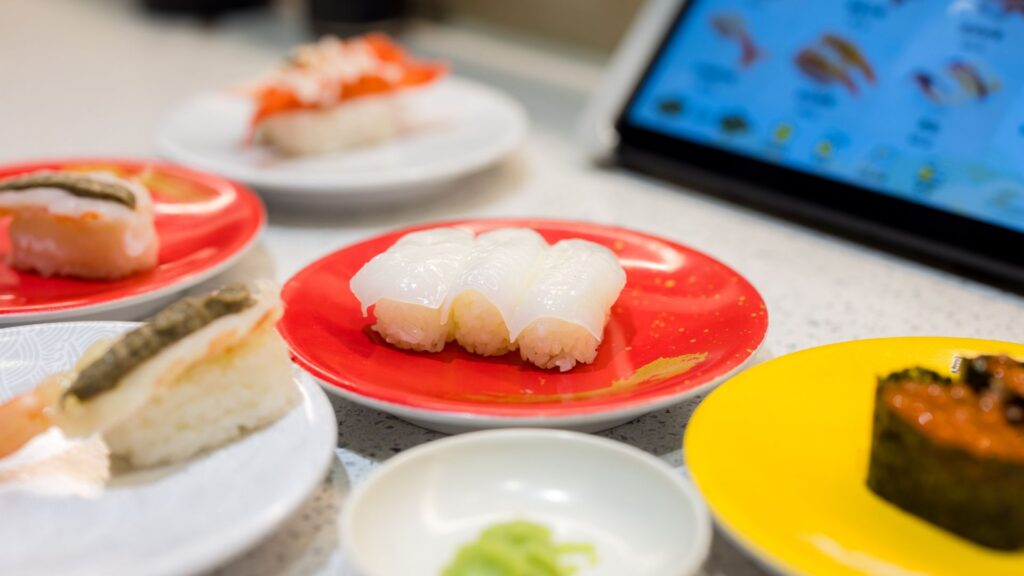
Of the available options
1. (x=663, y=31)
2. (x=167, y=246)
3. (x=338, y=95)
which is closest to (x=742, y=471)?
(x=167, y=246)

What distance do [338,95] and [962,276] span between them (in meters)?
0.94

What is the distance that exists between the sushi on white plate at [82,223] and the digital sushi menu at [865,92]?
0.74 meters

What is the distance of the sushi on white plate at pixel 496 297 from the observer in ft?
2.68

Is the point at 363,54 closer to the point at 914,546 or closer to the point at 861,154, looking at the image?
the point at 861,154

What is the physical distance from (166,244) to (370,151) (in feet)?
1.54

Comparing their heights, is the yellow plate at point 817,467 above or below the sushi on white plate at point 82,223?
above

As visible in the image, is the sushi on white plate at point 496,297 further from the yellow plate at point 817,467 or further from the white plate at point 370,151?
the white plate at point 370,151

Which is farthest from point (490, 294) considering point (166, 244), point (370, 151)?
point (370, 151)

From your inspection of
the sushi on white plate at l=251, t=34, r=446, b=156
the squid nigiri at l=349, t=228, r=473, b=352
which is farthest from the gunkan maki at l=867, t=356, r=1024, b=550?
the sushi on white plate at l=251, t=34, r=446, b=156

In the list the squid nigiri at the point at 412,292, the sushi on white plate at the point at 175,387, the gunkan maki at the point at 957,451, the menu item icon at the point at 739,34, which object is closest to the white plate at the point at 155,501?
the sushi on white plate at the point at 175,387

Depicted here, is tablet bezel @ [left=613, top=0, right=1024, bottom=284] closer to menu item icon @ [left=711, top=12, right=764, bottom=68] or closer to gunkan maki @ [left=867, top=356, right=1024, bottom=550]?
menu item icon @ [left=711, top=12, right=764, bottom=68]

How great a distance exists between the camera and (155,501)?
640 mm

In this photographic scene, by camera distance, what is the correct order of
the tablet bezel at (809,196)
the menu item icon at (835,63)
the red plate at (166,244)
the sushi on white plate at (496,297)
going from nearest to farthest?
1. the sushi on white plate at (496,297)
2. the red plate at (166,244)
3. the tablet bezel at (809,196)
4. the menu item icon at (835,63)

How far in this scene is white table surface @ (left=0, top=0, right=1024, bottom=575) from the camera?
790mm
